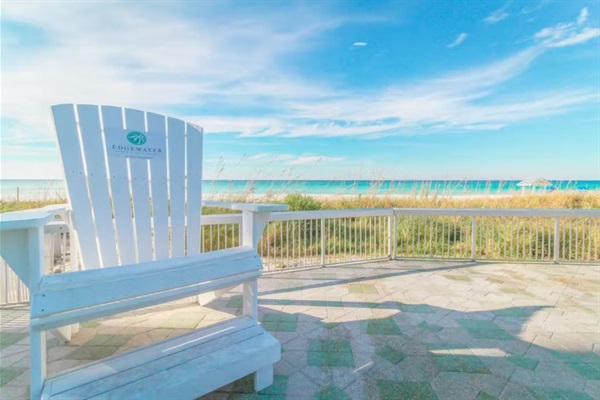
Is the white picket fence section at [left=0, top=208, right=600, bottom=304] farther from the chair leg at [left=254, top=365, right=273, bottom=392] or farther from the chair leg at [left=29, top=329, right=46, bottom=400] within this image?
the chair leg at [left=29, top=329, right=46, bottom=400]

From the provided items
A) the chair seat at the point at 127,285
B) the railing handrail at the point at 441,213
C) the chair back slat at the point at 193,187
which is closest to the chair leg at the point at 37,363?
the chair seat at the point at 127,285

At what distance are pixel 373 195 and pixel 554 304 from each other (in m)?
4.65

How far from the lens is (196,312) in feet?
7.87

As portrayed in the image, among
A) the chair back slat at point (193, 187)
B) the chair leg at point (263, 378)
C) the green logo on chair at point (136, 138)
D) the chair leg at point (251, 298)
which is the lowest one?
the chair leg at point (263, 378)

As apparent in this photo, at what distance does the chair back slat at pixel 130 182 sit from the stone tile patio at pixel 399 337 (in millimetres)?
646

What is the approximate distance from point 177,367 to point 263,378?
1.54 ft

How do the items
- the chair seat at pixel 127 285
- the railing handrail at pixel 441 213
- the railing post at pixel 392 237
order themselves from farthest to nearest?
the railing post at pixel 392 237 → the railing handrail at pixel 441 213 → the chair seat at pixel 127 285

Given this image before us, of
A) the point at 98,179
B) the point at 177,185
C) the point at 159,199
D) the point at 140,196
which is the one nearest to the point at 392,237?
the point at 177,185

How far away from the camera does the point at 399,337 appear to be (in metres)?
1.99

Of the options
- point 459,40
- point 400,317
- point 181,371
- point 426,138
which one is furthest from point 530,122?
point 181,371

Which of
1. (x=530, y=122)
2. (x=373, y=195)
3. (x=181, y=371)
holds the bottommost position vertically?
(x=181, y=371)

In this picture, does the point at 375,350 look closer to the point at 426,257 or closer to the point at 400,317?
the point at 400,317

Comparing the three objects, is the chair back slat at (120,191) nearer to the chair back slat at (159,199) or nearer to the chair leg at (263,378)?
the chair back slat at (159,199)

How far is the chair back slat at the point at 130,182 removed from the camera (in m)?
A: 1.81
